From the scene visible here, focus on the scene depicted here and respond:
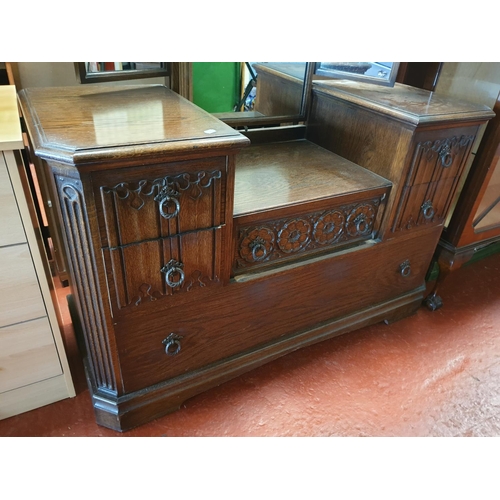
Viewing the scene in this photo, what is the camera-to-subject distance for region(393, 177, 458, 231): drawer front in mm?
1314

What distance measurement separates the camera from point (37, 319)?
3.61 feet

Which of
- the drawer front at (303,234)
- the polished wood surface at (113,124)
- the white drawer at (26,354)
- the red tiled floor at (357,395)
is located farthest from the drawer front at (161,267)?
the red tiled floor at (357,395)

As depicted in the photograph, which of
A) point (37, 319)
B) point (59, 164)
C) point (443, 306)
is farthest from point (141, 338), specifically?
point (443, 306)

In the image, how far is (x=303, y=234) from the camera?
1186 mm

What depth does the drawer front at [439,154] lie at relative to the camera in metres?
1.22

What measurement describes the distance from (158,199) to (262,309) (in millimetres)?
526

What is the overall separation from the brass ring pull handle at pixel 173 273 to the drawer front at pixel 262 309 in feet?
0.27

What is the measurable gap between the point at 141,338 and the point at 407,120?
36.6 inches

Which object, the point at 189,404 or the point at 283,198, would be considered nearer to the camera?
the point at 283,198

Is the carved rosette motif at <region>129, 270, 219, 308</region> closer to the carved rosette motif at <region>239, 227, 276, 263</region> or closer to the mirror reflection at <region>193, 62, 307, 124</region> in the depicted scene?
the carved rosette motif at <region>239, 227, 276, 263</region>

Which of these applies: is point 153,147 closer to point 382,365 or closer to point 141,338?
point 141,338

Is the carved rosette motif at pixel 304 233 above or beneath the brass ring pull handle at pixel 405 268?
above

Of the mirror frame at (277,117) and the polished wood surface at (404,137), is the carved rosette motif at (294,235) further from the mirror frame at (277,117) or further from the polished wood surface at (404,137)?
the mirror frame at (277,117)

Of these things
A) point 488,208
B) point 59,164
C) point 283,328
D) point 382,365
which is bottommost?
point 382,365
